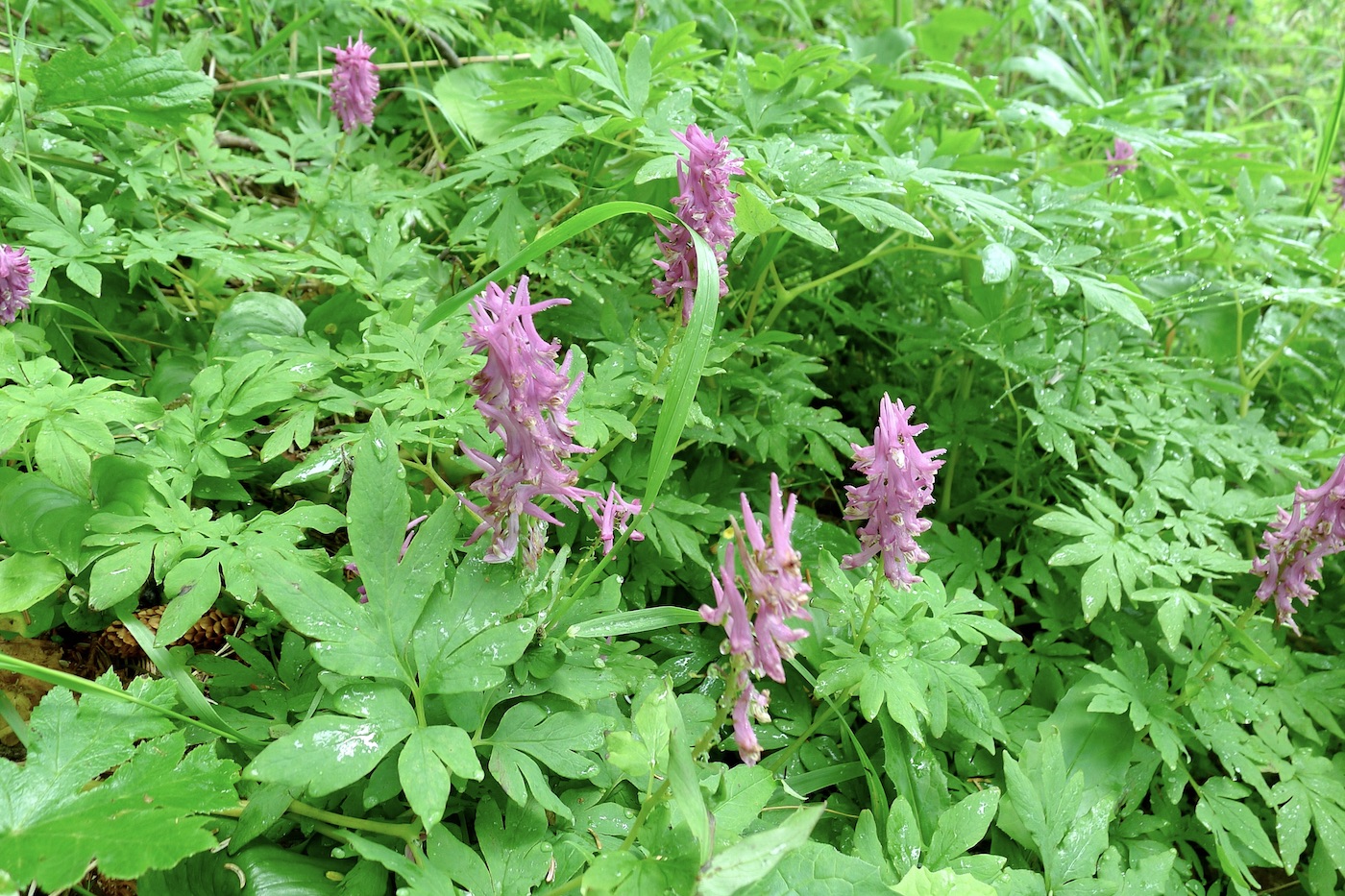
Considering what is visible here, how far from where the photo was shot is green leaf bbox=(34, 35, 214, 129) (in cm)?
226

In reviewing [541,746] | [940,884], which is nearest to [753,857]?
[541,746]

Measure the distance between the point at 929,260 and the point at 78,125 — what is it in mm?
2980

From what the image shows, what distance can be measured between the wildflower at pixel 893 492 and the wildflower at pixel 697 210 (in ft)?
1.53

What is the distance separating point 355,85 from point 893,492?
7.64ft

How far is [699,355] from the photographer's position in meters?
1.57

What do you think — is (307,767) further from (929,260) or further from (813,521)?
(929,260)

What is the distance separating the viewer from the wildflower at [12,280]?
192 centimetres

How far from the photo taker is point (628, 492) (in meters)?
2.15

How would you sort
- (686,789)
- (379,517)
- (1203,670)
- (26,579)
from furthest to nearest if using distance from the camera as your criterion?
(1203,670) < (26,579) < (379,517) < (686,789)

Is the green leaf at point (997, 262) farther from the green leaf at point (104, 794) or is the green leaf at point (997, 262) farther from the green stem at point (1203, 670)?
the green leaf at point (104, 794)

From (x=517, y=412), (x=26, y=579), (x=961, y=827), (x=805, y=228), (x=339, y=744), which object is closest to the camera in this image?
(x=339, y=744)

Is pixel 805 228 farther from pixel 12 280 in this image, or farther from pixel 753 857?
pixel 12 280

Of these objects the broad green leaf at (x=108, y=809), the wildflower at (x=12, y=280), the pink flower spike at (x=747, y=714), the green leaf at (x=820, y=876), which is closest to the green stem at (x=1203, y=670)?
the green leaf at (x=820, y=876)

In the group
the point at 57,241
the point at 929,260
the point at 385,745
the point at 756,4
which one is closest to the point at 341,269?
the point at 57,241
